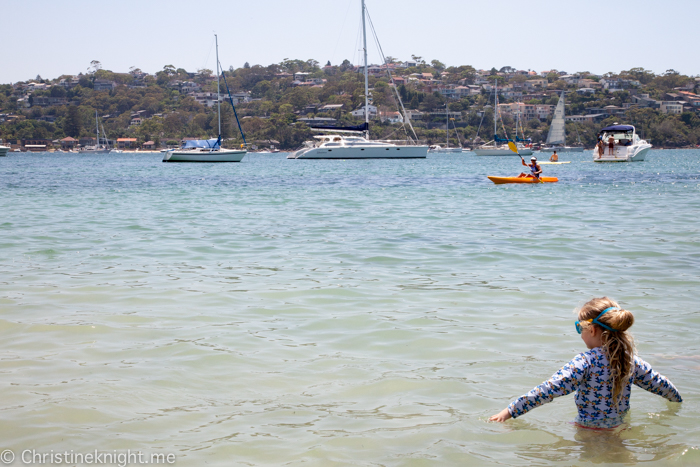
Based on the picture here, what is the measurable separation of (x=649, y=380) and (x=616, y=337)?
495 millimetres

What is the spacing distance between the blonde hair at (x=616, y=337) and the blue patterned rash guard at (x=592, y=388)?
0.17 ft

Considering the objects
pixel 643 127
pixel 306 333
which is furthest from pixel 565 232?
pixel 643 127

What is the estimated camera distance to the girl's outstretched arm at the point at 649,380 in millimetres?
3875

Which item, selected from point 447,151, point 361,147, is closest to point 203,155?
point 361,147

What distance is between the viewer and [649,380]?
3918 mm

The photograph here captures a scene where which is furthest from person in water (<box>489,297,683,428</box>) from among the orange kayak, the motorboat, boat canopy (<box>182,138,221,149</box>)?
boat canopy (<box>182,138,221,149</box>)

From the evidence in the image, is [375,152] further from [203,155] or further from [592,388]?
[592,388]

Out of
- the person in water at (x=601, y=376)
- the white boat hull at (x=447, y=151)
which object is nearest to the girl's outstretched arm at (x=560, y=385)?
the person in water at (x=601, y=376)

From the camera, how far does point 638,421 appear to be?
13.7 ft

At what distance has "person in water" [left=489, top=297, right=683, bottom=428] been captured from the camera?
3.69m

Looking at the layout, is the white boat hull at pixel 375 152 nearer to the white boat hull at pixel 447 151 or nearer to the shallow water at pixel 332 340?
the shallow water at pixel 332 340

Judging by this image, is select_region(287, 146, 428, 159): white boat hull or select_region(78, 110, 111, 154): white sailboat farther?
select_region(78, 110, 111, 154): white sailboat

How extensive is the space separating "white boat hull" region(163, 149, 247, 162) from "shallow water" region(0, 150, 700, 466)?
47852 millimetres

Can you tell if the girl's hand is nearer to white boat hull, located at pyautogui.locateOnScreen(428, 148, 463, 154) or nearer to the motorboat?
the motorboat
